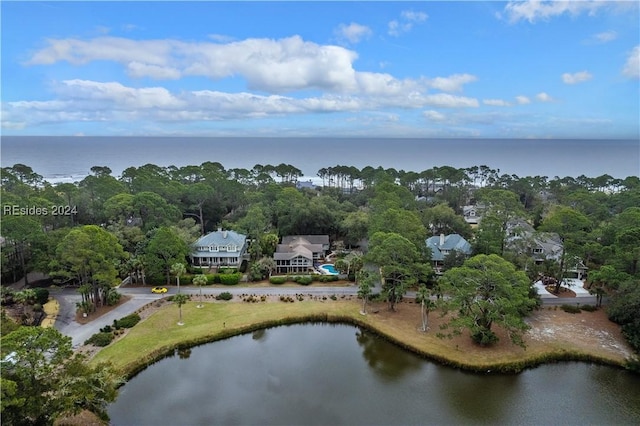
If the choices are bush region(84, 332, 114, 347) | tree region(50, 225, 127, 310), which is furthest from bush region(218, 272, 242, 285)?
bush region(84, 332, 114, 347)

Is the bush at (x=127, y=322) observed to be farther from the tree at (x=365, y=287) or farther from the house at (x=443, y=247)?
the house at (x=443, y=247)

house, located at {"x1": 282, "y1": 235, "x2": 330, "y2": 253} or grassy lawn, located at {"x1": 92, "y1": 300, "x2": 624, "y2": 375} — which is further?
→ house, located at {"x1": 282, "y1": 235, "x2": 330, "y2": 253}

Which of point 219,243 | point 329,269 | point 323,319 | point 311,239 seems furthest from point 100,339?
point 311,239

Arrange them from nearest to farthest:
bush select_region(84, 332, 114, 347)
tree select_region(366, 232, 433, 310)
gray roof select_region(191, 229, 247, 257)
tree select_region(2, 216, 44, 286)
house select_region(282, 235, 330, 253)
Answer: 1. bush select_region(84, 332, 114, 347)
2. tree select_region(366, 232, 433, 310)
3. tree select_region(2, 216, 44, 286)
4. gray roof select_region(191, 229, 247, 257)
5. house select_region(282, 235, 330, 253)

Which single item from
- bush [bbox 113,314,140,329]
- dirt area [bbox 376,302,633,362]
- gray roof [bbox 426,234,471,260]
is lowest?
bush [bbox 113,314,140,329]

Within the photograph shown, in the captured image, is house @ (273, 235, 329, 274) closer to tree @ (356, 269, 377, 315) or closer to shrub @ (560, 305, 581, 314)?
tree @ (356, 269, 377, 315)

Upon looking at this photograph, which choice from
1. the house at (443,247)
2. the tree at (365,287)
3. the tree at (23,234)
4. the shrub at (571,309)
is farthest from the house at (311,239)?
the shrub at (571,309)

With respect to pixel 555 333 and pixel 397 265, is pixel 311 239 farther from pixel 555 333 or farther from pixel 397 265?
pixel 555 333
